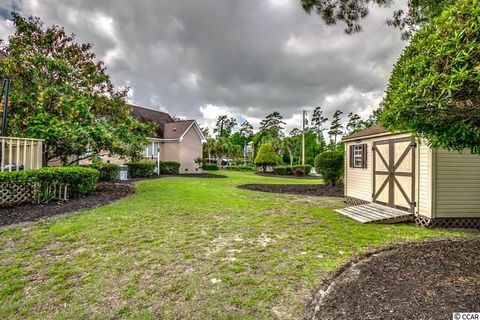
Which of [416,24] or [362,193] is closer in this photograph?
[416,24]

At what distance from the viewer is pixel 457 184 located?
20.9 ft

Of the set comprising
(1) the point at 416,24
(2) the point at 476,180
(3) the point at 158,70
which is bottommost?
(2) the point at 476,180

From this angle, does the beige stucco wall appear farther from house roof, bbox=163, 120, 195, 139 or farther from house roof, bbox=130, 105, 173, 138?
house roof, bbox=130, 105, 173, 138

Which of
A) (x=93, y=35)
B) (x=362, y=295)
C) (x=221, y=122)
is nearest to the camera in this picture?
(x=362, y=295)

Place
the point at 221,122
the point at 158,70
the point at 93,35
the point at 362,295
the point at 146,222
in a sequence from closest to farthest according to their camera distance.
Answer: the point at 362,295, the point at 146,222, the point at 93,35, the point at 158,70, the point at 221,122

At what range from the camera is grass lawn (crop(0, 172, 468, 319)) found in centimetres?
294

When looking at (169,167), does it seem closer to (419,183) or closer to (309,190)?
(309,190)

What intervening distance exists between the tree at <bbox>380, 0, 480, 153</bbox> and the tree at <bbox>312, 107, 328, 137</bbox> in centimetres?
5154

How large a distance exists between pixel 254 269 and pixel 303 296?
932 mm

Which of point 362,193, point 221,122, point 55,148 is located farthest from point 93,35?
point 221,122

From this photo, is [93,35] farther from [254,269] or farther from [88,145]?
[254,269]

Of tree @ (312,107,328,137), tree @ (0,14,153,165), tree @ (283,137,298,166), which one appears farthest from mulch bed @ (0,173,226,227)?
tree @ (312,107,328,137)

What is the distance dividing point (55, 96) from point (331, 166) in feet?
47.4

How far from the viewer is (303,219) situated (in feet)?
23.4
